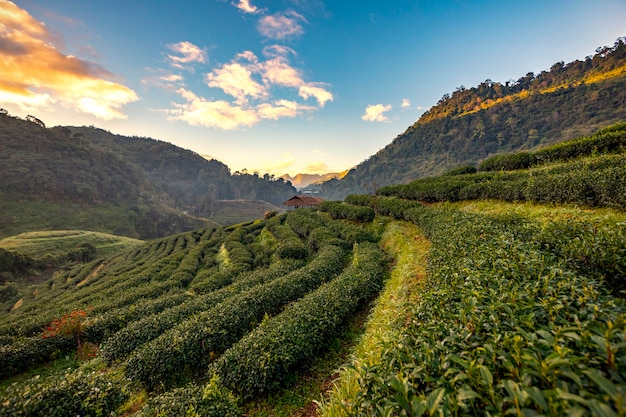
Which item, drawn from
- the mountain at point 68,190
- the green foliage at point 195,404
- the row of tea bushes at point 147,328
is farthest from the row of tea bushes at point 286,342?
the mountain at point 68,190

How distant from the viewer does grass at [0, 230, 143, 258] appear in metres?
58.6

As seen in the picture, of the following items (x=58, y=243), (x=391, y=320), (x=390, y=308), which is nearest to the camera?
(x=391, y=320)

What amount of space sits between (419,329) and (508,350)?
4.98 feet

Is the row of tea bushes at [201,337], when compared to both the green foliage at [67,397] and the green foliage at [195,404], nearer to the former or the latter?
the green foliage at [67,397]

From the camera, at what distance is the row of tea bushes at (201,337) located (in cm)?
872

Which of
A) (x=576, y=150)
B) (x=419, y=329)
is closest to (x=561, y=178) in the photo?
(x=576, y=150)

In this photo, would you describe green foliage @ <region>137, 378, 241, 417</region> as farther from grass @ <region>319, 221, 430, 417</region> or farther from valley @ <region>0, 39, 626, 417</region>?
grass @ <region>319, 221, 430, 417</region>

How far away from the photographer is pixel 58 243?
64.4 meters

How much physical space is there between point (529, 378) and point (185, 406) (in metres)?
7.03

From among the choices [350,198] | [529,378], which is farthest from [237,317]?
[350,198]

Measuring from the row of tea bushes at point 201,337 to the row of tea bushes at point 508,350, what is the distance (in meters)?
7.71

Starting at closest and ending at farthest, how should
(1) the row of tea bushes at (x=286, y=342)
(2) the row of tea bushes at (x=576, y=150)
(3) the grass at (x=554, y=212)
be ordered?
(1) the row of tea bushes at (x=286, y=342)
(3) the grass at (x=554, y=212)
(2) the row of tea bushes at (x=576, y=150)

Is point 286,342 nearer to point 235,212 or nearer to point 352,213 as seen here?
point 352,213

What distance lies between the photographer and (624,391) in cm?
182
